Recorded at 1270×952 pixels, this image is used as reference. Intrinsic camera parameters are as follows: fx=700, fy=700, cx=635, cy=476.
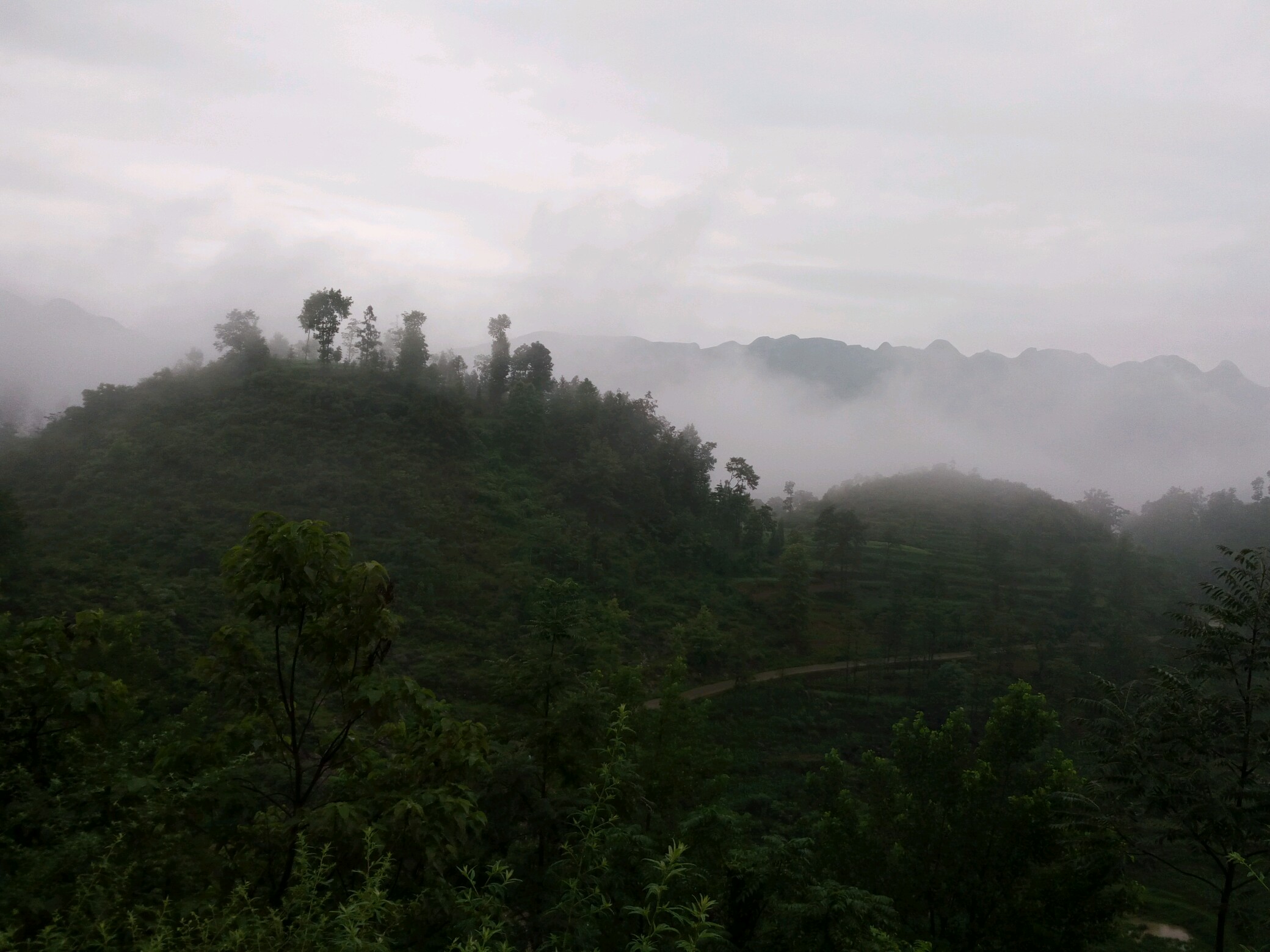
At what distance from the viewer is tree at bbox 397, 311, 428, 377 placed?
4344 cm

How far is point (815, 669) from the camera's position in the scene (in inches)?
1361

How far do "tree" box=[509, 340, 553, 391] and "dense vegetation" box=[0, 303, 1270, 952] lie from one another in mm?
17782

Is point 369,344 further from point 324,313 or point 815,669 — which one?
point 815,669

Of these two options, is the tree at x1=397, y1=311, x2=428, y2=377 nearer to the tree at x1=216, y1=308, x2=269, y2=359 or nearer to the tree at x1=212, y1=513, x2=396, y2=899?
the tree at x1=216, y1=308, x2=269, y2=359

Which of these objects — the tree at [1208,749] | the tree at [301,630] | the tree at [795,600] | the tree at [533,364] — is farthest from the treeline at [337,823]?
the tree at [533,364]

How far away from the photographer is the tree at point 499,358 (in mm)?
49312

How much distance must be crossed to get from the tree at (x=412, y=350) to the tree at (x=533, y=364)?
285 inches

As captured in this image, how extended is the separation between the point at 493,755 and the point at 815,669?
30.8m

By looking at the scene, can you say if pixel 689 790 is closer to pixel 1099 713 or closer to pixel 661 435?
pixel 1099 713

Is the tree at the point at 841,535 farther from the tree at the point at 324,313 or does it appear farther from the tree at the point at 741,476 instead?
the tree at the point at 324,313

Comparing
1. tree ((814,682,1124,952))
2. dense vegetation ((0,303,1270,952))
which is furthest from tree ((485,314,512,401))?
tree ((814,682,1124,952))

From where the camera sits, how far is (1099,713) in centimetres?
981

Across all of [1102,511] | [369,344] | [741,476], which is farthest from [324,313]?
[1102,511]

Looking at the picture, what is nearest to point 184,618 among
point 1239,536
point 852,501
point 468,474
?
point 468,474
